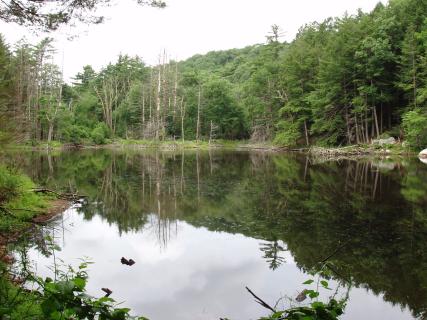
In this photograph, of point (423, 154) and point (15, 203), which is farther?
point (423, 154)

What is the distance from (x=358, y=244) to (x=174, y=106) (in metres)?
58.3

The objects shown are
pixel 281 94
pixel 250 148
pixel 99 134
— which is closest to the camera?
pixel 281 94

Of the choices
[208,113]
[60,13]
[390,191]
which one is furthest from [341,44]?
[60,13]

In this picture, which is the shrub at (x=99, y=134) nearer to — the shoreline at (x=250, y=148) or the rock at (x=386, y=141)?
the shoreline at (x=250, y=148)

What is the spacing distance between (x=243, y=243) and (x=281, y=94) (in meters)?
51.4

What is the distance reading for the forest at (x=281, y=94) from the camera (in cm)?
4450

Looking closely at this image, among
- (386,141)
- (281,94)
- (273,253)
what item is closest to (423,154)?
(386,141)

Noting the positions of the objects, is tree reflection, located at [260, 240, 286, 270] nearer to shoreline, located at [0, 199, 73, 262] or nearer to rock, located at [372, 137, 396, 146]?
shoreline, located at [0, 199, 73, 262]

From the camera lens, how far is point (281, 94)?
197 ft

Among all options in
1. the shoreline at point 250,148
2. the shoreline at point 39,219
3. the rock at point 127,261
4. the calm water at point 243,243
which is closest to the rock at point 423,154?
the shoreline at point 250,148

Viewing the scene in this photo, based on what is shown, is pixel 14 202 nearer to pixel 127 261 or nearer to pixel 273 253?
pixel 127 261

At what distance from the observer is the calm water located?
728cm

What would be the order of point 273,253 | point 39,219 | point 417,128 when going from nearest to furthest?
point 273,253, point 39,219, point 417,128

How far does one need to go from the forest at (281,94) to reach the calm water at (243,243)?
19.1 meters
